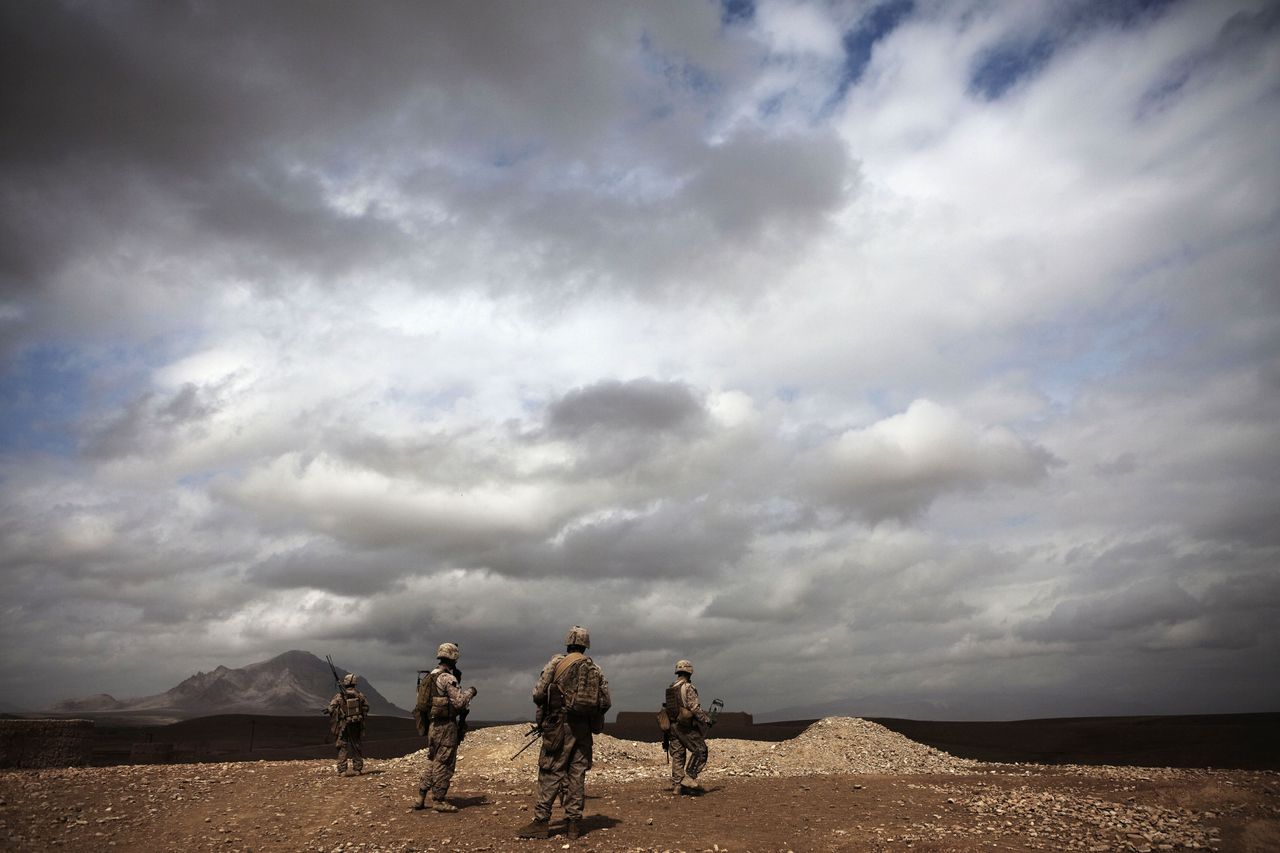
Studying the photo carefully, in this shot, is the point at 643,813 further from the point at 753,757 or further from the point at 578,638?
the point at 753,757

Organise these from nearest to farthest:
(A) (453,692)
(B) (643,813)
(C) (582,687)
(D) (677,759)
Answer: (C) (582,687) < (B) (643,813) < (A) (453,692) < (D) (677,759)

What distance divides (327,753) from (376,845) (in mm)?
30320

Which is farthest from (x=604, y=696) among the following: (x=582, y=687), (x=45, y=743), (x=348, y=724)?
(x=45, y=743)

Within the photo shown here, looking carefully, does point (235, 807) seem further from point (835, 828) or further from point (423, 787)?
point (835, 828)

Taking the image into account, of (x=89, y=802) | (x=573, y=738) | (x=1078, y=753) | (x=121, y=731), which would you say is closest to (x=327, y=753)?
(x=121, y=731)

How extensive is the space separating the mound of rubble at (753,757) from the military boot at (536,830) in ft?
25.0

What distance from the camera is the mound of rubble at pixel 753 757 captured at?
2181cm

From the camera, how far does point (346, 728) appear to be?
1984 cm

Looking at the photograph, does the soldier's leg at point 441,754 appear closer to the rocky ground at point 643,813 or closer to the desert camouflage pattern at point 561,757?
the rocky ground at point 643,813

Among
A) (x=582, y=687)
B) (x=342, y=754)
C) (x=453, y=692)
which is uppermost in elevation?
(x=582, y=687)

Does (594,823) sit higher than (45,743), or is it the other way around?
(45,743)

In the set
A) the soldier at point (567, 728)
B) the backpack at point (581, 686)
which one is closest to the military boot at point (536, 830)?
the soldier at point (567, 728)

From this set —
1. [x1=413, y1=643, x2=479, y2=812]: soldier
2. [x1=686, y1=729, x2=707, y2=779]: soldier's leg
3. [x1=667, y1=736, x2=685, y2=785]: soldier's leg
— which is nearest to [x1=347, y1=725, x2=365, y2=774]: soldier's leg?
[x1=413, y1=643, x2=479, y2=812]: soldier

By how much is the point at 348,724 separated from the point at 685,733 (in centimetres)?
915
